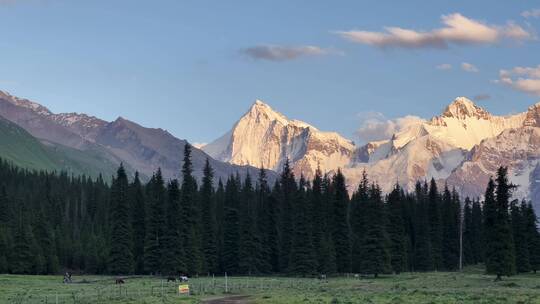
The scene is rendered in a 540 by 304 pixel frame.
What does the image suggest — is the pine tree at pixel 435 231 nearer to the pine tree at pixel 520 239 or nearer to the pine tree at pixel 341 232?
the pine tree at pixel 341 232

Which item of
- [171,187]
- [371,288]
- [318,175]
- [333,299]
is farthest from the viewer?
[318,175]

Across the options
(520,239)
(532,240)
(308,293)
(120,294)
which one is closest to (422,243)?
(532,240)

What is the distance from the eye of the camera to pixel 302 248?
138 m

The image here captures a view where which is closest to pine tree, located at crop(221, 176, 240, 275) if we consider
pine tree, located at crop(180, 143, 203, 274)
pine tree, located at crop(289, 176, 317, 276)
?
pine tree, located at crop(180, 143, 203, 274)

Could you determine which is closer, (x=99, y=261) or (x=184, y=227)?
(x=184, y=227)

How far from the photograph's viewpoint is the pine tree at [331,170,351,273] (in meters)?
145

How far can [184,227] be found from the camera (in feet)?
452

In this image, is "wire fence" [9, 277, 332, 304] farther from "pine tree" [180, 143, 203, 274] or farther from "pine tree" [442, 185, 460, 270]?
"pine tree" [442, 185, 460, 270]

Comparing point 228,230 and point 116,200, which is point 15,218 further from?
point 228,230

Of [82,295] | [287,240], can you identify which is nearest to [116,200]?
[287,240]

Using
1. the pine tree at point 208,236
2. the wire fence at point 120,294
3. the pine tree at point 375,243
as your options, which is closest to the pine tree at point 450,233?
the pine tree at point 375,243

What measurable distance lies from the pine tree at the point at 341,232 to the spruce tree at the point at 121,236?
116ft

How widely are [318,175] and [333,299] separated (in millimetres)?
98302

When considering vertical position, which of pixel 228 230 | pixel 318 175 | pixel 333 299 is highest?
pixel 318 175
